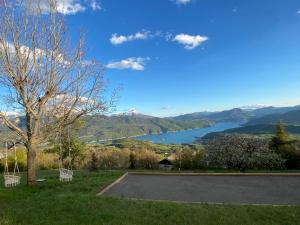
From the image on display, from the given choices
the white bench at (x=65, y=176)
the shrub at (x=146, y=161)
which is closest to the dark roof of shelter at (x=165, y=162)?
the shrub at (x=146, y=161)

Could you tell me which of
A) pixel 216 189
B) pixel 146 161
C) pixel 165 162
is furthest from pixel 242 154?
pixel 146 161

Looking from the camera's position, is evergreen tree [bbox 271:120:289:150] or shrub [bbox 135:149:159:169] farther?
shrub [bbox 135:149:159:169]

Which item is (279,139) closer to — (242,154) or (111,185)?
(242,154)

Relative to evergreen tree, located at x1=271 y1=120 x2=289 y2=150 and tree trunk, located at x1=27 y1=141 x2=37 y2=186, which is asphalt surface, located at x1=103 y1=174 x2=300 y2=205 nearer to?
tree trunk, located at x1=27 y1=141 x2=37 y2=186

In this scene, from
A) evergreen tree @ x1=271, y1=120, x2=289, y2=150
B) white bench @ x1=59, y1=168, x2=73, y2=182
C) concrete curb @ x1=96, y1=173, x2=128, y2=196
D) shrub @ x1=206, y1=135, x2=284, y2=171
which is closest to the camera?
concrete curb @ x1=96, y1=173, x2=128, y2=196

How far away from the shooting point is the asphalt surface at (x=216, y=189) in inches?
378

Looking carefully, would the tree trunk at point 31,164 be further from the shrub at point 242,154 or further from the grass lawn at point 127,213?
the shrub at point 242,154

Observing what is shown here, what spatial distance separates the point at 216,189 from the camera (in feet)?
37.3

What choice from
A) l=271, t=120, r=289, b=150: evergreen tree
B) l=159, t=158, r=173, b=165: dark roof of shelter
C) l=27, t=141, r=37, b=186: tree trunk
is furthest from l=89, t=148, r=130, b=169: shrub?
l=27, t=141, r=37, b=186: tree trunk

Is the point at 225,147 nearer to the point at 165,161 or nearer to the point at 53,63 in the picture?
the point at 165,161

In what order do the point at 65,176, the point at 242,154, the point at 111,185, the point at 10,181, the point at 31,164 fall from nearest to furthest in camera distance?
the point at 10,181
the point at 111,185
the point at 31,164
the point at 65,176
the point at 242,154

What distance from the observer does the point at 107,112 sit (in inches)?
579

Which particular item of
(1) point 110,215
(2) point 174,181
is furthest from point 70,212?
(2) point 174,181

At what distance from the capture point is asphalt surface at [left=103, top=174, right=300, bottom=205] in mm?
9602
